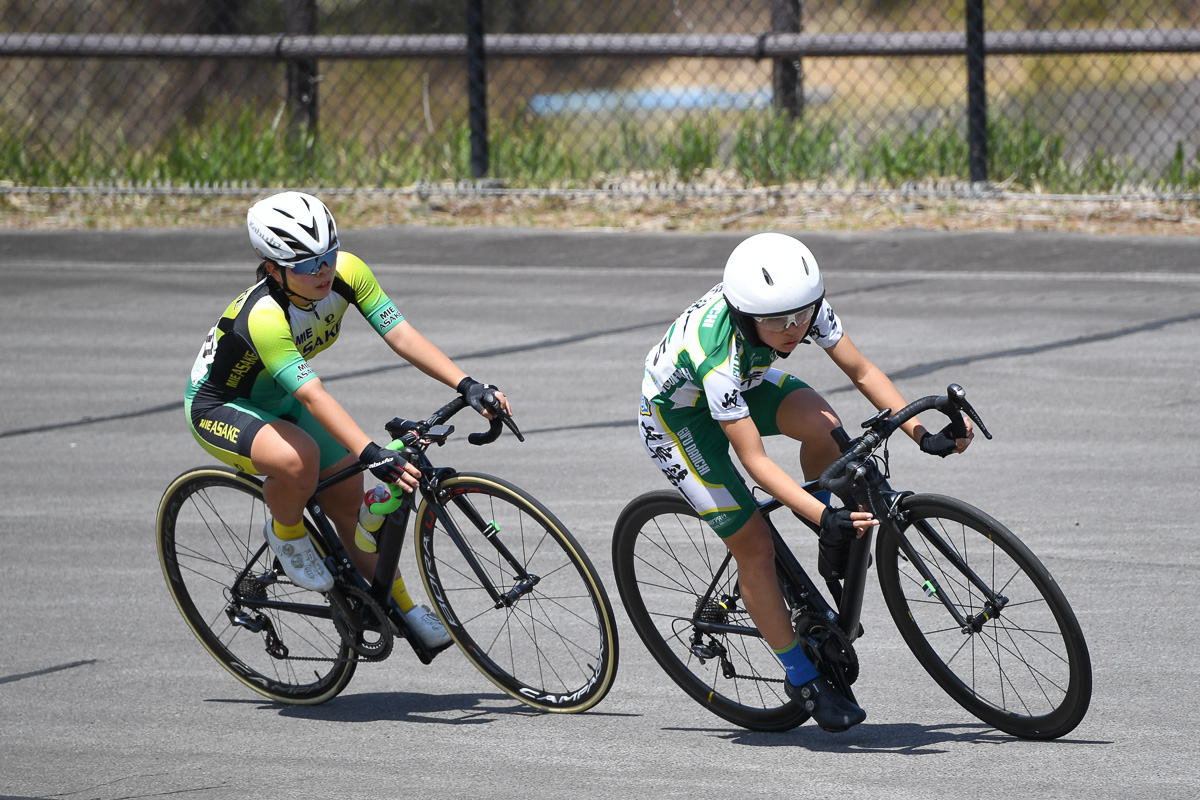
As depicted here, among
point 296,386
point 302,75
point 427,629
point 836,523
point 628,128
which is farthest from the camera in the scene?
point 302,75

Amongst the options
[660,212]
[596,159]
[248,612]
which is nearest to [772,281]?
[248,612]

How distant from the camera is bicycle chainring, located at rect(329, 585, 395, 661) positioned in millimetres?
5258

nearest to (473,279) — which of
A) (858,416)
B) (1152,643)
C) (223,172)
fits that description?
(223,172)

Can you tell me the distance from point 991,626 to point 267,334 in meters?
2.43

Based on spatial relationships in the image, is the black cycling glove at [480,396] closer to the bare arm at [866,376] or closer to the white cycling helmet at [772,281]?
the white cycling helmet at [772,281]

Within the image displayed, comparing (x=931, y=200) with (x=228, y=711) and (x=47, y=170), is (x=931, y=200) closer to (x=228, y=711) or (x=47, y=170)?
(x=47, y=170)

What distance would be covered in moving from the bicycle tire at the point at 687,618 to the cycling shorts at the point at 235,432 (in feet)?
3.50

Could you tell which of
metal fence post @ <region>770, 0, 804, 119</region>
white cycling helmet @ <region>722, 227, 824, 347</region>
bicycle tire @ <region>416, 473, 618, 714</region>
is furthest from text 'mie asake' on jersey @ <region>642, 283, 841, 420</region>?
metal fence post @ <region>770, 0, 804, 119</region>

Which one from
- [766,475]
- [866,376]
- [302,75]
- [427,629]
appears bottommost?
[427,629]

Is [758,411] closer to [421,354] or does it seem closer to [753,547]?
[753,547]

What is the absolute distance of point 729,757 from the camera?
15.5 feet

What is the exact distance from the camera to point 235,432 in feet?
16.9

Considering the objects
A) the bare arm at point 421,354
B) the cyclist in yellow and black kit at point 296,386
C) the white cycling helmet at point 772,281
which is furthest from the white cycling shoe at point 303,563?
the white cycling helmet at point 772,281

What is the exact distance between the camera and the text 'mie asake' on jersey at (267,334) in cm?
495
